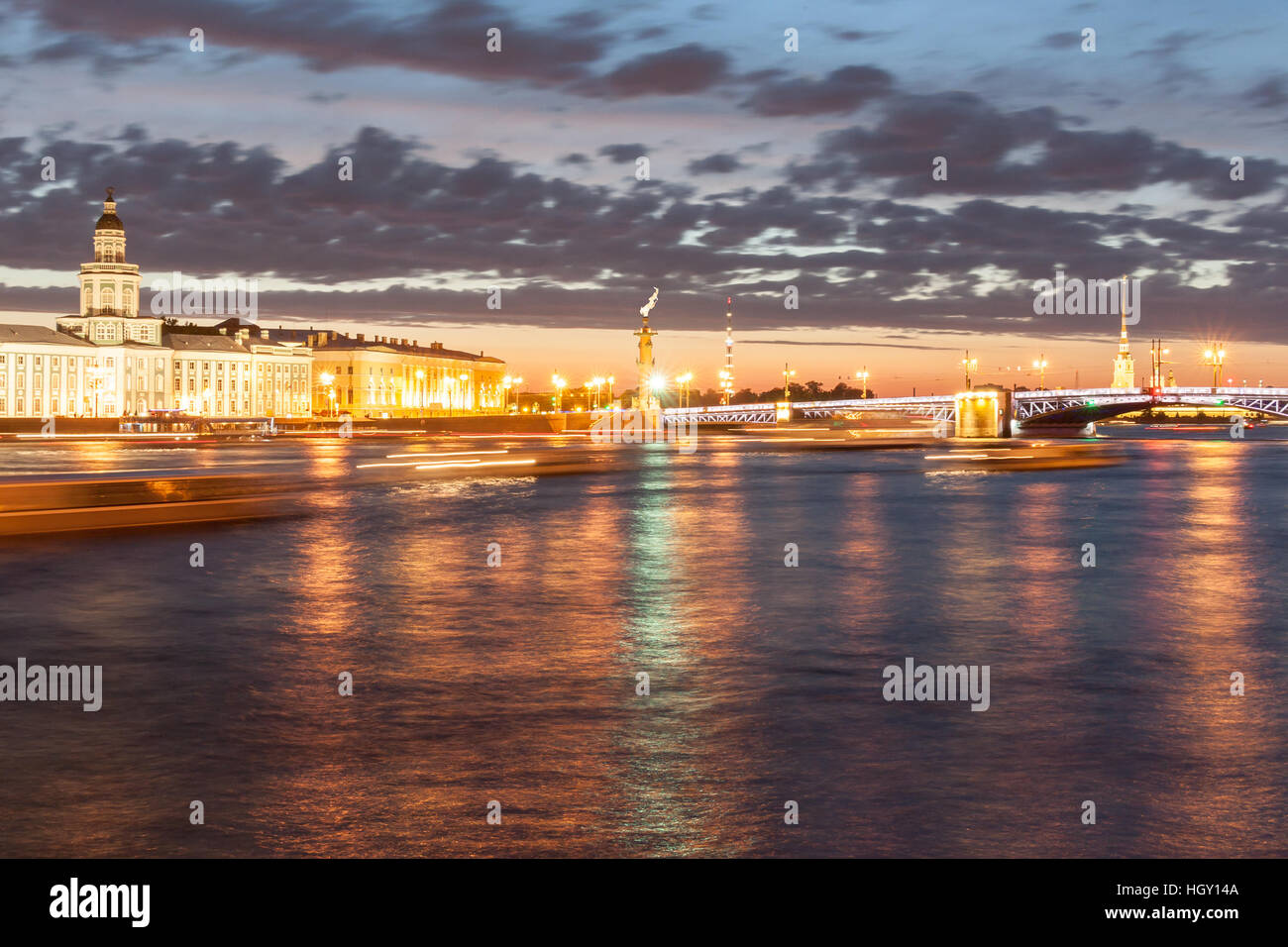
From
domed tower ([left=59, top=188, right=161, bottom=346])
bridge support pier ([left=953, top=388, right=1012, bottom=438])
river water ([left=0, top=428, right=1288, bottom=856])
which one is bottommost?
river water ([left=0, top=428, right=1288, bottom=856])

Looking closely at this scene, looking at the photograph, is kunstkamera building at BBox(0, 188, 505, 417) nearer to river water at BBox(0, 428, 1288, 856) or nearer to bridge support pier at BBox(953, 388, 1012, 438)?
bridge support pier at BBox(953, 388, 1012, 438)

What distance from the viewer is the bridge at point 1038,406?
81875mm

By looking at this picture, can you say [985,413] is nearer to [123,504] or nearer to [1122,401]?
[1122,401]

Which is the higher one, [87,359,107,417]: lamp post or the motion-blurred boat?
[87,359,107,417]: lamp post

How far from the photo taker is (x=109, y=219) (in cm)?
15450

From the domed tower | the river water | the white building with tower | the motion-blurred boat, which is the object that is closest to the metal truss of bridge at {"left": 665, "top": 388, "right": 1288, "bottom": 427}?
the white building with tower

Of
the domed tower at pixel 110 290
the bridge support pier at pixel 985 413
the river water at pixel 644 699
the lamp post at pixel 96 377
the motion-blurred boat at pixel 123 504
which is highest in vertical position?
the domed tower at pixel 110 290

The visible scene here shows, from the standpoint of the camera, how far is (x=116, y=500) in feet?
79.0

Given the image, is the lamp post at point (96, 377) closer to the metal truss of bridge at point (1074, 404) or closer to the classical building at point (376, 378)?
the classical building at point (376, 378)

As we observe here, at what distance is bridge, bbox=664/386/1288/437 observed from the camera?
8188cm

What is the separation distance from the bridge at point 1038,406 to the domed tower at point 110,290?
72205mm

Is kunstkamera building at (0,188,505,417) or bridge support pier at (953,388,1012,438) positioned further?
kunstkamera building at (0,188,505,417)

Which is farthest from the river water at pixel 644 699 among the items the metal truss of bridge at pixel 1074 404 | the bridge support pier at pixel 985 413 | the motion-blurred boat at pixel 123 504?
the metal truss of bridge at pixel 1074 404

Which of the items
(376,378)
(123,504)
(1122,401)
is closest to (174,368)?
(376,378)
